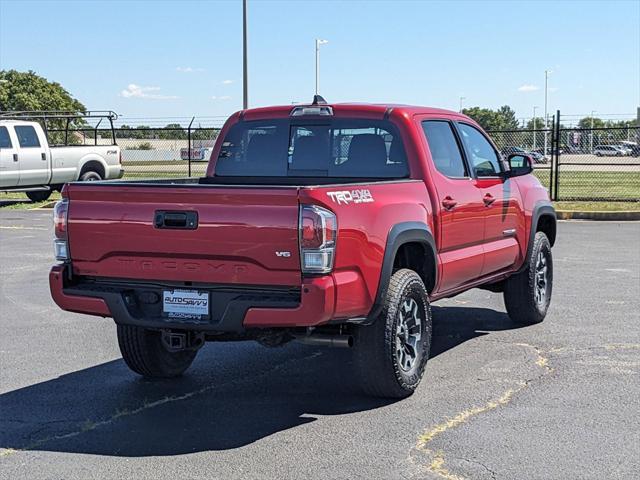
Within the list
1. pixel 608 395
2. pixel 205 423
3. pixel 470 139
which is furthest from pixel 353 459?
pixel 470 139

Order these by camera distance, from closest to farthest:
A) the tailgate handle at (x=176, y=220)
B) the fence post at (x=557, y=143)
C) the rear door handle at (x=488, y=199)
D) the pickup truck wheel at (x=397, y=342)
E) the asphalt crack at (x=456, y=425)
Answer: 1. the asphalt crack at (x=456, y=425)
2. the tailgate handle at (x=176, y=220)
3. the pickup truck wheel at (x=397, y=342)
4. the rear door handle at (x=488, y=199)
5. the fence post at (x=557, y=143)

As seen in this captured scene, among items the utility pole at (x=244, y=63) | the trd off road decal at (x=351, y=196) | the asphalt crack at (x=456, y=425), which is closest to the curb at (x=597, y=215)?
the utility pole at (x=244, y=63)

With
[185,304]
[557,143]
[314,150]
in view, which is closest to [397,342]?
[185,304]

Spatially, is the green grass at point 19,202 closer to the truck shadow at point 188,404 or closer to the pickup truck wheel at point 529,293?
the truck shadow at point 188,404

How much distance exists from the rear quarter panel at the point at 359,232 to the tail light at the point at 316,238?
0.06m

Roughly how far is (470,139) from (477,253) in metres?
1.07

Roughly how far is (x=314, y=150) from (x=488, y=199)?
1.50 metres

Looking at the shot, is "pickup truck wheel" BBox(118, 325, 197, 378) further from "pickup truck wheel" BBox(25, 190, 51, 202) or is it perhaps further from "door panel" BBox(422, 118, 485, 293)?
"pickup truck wheel" BBox(25, 190, 51, 202)

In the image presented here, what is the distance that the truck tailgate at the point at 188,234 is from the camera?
5.12 metres

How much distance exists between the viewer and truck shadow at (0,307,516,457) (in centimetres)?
518

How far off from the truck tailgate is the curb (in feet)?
48.5

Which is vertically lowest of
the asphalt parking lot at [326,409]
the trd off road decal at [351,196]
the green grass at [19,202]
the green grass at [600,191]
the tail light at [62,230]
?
the asphalt parking lot at [326,409]

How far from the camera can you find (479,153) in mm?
7664

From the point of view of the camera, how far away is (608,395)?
5.95 m
